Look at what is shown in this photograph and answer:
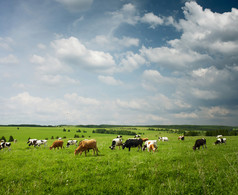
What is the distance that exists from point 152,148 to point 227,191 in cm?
1109

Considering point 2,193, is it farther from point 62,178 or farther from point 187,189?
point 187,189

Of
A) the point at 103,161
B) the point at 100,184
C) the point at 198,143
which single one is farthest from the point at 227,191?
the point at 198,143

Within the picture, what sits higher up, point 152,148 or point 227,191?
point 227,191

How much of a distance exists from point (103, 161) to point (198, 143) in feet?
50.1

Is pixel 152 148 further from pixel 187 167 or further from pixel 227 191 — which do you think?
pixel 227 191

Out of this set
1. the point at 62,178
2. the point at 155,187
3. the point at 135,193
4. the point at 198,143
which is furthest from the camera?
the point at 198,143

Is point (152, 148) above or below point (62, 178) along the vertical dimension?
below

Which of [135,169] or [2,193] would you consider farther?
[135,169]

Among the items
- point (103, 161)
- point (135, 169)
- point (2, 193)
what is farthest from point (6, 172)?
point (135, 169)

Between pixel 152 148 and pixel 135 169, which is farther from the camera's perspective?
pixel 152 148

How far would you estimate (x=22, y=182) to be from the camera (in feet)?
23.7

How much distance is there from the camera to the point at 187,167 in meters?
8.95

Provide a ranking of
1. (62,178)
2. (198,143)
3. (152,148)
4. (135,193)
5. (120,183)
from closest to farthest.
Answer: (135,193)
(120,183)
(62,178)
(152,148)
(198,143)

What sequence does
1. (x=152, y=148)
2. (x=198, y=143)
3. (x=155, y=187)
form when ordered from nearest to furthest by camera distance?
(x=155, y=187), (x=152, y=148), (x=198, y=143)
